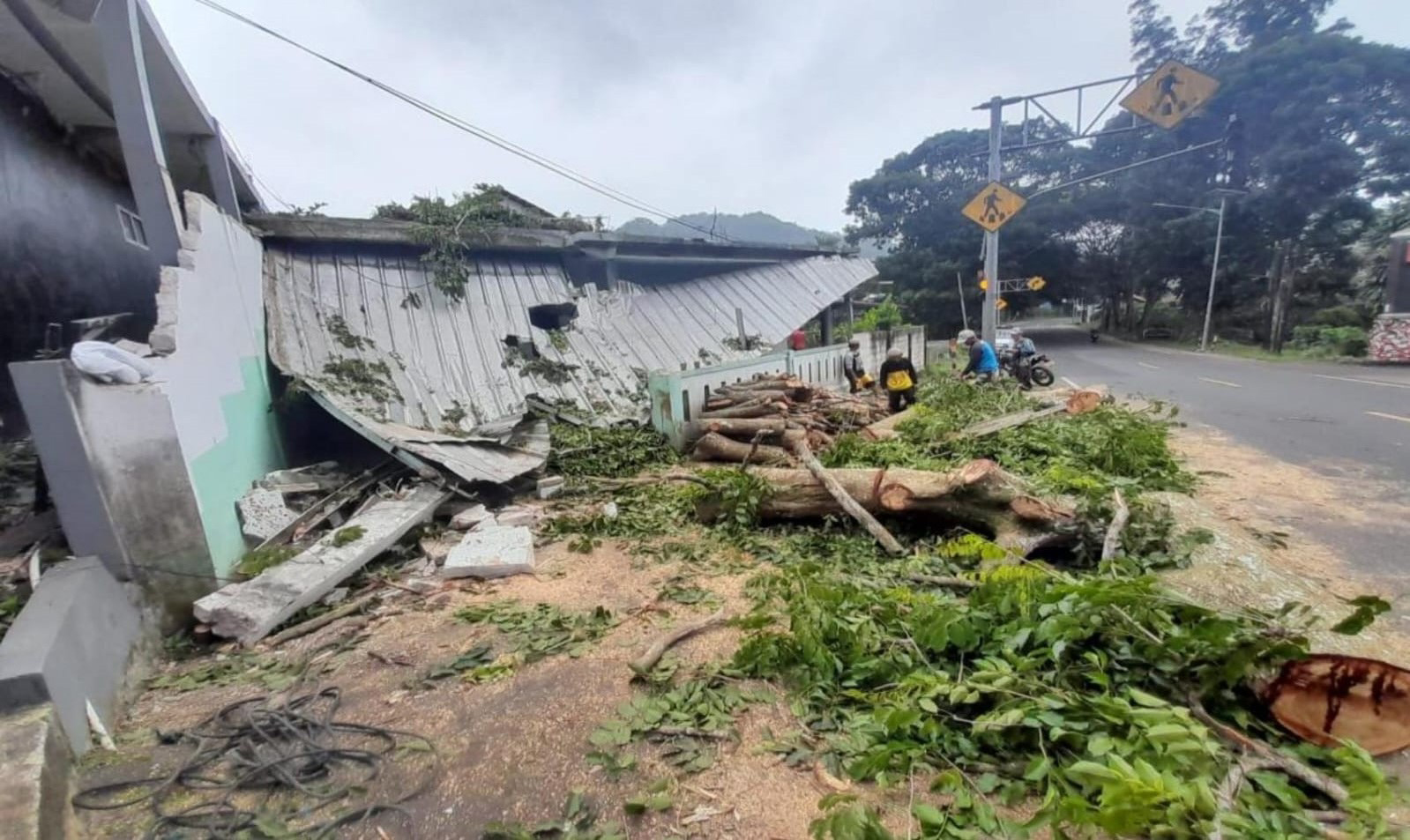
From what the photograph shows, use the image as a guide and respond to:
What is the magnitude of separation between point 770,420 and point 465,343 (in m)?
4.33

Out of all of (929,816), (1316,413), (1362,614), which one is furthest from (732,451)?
(1316,413)

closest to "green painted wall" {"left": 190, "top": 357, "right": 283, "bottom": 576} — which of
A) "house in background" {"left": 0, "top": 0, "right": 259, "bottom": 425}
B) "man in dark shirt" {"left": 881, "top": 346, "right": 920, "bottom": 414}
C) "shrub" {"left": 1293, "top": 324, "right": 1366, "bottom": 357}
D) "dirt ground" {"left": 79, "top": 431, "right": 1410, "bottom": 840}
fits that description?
"house in background" {"left": 0, "top": 0, "right": 259, "bottom": 425}

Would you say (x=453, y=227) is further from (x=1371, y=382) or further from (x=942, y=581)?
(x=1371, y=382)

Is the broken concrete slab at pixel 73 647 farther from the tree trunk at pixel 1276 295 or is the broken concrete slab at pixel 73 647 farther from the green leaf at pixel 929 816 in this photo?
the tree trunk at pixel 1276 295

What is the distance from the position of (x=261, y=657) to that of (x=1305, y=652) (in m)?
5.19

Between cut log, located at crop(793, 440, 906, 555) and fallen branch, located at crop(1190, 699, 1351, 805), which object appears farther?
cut log, located at crop(793, 440, 906, 555)

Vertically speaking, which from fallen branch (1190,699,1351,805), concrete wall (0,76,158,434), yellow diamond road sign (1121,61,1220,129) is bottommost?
fallen branch (1190,699,1351,805)

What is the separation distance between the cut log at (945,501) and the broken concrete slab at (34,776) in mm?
4391

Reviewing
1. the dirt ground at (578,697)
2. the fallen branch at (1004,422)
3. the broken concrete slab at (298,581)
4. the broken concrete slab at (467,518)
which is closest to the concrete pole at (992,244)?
the fallen branch at (1004,422)

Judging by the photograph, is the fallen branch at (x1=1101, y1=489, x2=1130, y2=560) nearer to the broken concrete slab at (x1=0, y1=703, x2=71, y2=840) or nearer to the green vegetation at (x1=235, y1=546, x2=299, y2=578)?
the broken concrete slab at (x1=0, y1=703, x2=71, y2=840)

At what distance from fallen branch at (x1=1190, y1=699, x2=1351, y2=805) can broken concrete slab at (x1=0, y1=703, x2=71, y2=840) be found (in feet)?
13.8

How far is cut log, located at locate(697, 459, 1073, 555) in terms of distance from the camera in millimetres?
4258

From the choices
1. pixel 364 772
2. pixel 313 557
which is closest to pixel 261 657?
pixel 313 557

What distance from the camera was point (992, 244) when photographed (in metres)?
13.5
